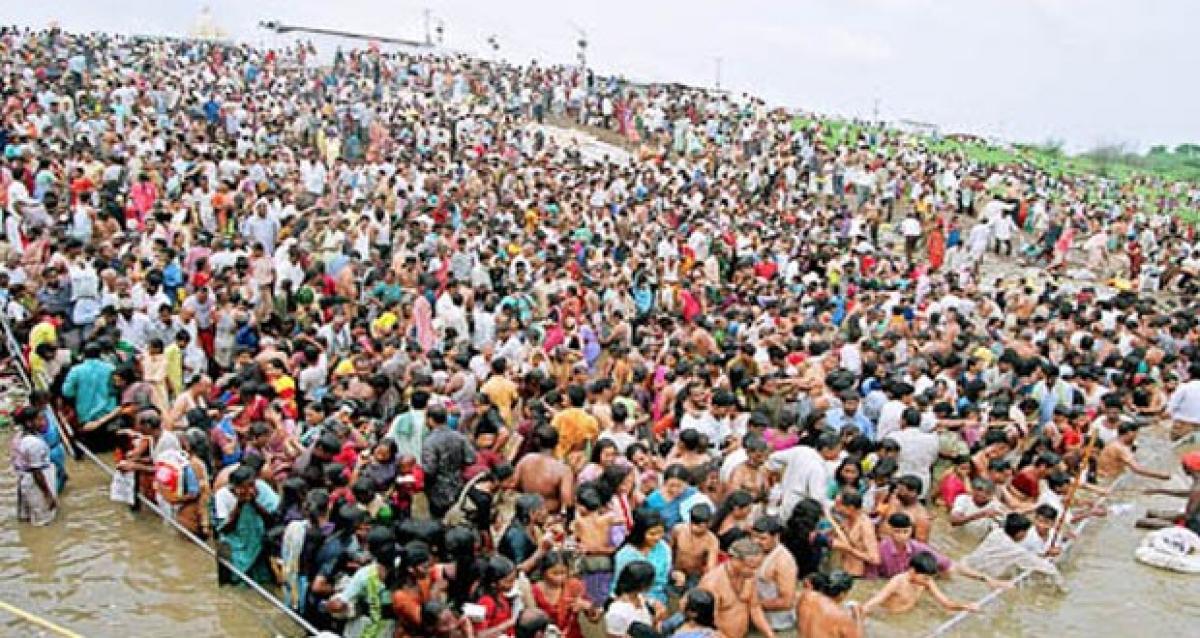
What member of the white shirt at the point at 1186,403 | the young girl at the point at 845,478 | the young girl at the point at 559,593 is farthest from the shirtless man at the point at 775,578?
the white shirt at the point at 1186,403

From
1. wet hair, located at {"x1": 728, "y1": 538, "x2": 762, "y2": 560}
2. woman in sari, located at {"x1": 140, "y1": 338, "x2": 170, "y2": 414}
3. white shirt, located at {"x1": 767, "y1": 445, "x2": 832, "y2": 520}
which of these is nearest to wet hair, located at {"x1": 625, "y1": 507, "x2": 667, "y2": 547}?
wet hair, located at {"x1": 728, "y1": 538, "x2": 762, "y2": 560}

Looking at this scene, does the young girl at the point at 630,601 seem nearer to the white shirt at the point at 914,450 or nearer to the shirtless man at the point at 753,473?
the shirtless man at the point at 753,473

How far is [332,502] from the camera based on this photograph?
6340 mm

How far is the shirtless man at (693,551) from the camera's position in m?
6.20

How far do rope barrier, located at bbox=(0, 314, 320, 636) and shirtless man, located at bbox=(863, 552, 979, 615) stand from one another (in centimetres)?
345

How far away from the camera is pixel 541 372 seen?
29.7 feet

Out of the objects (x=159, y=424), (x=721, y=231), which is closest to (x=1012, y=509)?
(x=159, y=424)

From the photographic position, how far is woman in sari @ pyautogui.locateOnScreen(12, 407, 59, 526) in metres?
7.32

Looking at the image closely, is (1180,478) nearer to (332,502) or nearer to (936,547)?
(936,547)

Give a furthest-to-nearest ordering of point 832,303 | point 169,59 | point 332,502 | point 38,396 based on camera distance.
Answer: point 169,59
point 832,303
point 38,396
point 332,502

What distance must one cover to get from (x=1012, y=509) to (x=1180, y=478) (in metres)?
3.13

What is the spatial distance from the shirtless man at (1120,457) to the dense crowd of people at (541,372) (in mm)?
29

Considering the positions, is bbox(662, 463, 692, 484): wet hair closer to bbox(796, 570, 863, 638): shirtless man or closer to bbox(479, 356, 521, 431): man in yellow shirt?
bbox(796, 570, 863, 638): shirtless man

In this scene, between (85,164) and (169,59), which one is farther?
(169,59)
